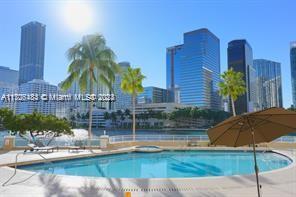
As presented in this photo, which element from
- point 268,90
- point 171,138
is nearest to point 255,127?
point 171,138

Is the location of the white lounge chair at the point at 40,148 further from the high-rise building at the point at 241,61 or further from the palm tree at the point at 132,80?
the high-rise building at the point at 241,61

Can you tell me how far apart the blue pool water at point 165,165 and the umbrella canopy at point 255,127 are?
28.3 ft

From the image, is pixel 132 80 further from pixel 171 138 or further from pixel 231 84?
pixel 231 84

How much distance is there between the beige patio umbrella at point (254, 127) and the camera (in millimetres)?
5023

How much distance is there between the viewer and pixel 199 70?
14412cm

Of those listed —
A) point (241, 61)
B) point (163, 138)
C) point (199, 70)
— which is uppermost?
point (241, 61)

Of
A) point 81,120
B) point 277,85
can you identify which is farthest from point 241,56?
point 81,120

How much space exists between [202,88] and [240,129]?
14056 centimetres

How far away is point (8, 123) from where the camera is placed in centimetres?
2103


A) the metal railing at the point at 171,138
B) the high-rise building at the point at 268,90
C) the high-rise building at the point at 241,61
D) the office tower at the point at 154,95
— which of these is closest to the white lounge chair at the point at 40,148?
the metal railing at the point at 171,138

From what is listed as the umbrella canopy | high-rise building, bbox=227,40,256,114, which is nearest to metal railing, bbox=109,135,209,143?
the umbrella canopy

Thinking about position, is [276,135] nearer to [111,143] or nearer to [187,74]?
[111,143]

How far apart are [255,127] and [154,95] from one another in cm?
16692

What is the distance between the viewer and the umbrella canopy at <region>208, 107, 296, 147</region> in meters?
5.02
